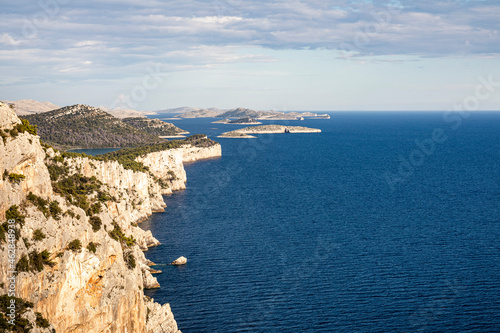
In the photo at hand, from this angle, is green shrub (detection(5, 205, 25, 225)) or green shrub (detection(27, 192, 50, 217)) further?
green shrub (detection(27, 192, 50, 217))

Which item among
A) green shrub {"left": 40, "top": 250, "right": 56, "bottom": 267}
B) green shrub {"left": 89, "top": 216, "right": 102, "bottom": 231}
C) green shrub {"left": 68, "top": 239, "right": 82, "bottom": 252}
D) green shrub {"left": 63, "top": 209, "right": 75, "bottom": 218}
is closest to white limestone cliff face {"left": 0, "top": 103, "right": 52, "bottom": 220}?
green shrub {"left": 63, "top": 209, "right": 75, "bottom": 218}

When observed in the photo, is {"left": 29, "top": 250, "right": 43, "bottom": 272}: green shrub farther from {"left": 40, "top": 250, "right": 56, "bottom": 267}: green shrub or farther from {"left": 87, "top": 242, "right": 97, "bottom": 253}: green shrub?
{"left": 87, "top": 242, "right": 97, "bottom": 253}: green shrub

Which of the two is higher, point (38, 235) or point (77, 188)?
point (77, 188)

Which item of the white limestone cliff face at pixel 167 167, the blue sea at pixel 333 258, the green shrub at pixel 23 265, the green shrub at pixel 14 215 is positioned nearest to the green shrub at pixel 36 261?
the green shrub at pixel 23 265

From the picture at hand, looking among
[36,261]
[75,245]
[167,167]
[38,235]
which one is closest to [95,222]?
[75,245]

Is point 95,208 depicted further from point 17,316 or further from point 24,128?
point 17,316
